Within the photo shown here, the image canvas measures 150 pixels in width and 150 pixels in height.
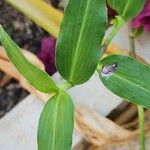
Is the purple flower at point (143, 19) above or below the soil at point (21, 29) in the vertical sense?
above

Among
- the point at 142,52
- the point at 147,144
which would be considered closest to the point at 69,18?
the point at 147,144

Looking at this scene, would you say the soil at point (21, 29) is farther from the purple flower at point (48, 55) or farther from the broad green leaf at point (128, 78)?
the broad green leaf at point (128, 78)

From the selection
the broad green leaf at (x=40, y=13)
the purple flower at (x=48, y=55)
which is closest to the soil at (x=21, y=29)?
the purple flower at (x=48, y=55)

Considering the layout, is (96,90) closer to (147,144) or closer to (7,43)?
(147,144)

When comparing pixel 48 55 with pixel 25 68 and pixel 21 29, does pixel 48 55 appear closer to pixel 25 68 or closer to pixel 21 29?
pixel 21 29

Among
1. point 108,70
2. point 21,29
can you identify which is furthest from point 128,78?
point 21,29

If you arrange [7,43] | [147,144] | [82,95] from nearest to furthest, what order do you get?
[7,43] < [147,144] < [82,95]
